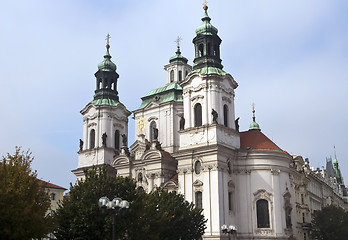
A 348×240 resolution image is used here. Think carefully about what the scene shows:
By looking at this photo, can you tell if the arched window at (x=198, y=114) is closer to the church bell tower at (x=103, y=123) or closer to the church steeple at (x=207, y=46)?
the church steeple at (x=207, y=46)

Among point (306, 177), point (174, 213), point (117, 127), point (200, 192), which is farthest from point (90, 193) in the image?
point (306, 177)

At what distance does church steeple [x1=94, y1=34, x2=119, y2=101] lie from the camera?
59.3 metres

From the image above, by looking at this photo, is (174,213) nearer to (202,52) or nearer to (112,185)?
(112,185)

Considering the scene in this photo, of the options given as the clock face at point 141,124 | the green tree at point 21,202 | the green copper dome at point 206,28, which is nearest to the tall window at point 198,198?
the clock face at point 141,124

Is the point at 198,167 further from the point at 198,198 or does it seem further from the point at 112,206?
the point at 112,206

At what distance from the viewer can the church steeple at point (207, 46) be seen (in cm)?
4900

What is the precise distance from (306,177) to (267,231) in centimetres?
2373

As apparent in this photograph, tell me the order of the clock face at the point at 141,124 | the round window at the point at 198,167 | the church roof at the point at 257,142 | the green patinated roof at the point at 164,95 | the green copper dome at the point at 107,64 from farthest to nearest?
the green copper dome at the point at 107,64 < the clock face at the point at 141,124 < the green patinated roof at the point at 164,95 < the church roof at the point at 257,142 < the round window at the point at 198,167

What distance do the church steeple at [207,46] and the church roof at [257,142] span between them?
8.34m

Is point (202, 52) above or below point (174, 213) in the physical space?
above

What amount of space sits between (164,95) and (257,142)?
14102 millimetres

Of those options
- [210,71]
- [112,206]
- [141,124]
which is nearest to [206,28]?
[210,71]

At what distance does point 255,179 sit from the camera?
4584cm

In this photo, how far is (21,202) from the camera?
2212cm
